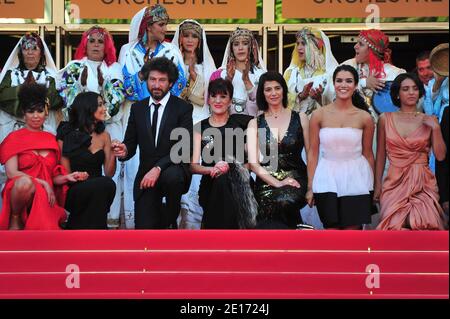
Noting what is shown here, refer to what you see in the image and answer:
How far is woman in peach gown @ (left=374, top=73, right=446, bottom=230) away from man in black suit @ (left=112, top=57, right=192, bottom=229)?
3.89 ft

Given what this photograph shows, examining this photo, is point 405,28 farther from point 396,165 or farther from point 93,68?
point 93,68

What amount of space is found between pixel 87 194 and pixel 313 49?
194cm

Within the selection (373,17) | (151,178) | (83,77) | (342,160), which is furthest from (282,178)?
(373,17)

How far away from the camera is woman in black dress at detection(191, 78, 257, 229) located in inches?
230

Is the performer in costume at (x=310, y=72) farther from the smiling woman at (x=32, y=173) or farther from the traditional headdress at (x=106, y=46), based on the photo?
the smiling woman at (x=32, y=173)

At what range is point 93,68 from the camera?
678cm

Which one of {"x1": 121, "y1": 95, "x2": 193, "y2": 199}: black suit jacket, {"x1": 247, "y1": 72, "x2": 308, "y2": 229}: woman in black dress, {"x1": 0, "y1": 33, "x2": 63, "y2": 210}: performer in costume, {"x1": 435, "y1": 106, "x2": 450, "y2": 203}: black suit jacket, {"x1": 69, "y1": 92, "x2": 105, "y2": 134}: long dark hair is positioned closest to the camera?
{"x1": 435, "y1": 106, "x2": 450, "y2": 203}: black suit jacket

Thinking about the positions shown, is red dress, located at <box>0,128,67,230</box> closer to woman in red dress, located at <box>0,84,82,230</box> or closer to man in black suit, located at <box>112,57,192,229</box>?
woman in red dress, located at <box>0,84,82,230</box>

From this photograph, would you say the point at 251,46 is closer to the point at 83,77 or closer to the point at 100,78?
the point at 100,78

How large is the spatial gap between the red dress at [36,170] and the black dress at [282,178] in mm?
1207

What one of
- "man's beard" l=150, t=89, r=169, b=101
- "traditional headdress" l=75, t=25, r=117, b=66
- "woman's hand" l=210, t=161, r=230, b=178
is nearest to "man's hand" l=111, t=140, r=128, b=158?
"man's beard" l=150, t=89, r=169, b=101

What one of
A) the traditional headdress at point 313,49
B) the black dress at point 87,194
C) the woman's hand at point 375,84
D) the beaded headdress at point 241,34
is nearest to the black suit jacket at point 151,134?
the black dress at point 87,194

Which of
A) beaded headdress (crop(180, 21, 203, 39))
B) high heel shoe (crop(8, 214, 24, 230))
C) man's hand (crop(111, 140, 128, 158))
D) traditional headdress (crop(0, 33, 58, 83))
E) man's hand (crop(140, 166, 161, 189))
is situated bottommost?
high heel shoe (crop(8, 214, 24, 230))
